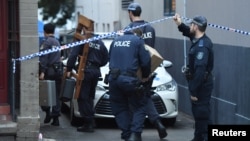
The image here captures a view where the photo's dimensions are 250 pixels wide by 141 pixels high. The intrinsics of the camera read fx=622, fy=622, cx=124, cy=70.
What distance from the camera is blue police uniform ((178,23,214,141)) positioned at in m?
8.83

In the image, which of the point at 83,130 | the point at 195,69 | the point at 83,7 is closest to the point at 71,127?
the point at 83,130

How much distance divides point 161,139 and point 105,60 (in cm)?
173

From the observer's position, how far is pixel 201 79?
881 centimetres

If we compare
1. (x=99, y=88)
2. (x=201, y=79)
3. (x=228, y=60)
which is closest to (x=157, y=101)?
(x=99, y=88)

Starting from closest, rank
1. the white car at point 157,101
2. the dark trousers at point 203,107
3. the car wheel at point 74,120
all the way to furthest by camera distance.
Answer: the dark trousers at point 203,107 < the white car at point 157,101 < the car wheel at point 74,120

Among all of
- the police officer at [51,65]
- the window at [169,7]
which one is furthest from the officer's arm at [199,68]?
the window at [169,7]

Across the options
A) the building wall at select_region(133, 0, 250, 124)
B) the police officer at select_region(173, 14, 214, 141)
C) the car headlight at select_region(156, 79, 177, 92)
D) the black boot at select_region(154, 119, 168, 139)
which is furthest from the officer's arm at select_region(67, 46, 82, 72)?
the building wall at select_region(133, 0, 250, 124)

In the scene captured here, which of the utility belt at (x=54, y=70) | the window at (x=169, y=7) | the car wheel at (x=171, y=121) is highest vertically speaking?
the window at (x=169, y=7)

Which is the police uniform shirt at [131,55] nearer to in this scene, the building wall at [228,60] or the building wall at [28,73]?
the building wall at [28,73]

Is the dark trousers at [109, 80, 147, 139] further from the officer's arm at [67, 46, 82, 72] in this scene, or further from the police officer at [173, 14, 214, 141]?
the officer's arm at [67, 46, 82, 72]

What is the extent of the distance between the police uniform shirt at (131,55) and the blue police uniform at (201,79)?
2.20 ft

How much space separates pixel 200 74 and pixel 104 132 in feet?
8.57

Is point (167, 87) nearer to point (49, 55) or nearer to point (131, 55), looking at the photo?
point (49, 55)

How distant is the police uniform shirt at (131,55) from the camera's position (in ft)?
29.8
